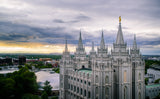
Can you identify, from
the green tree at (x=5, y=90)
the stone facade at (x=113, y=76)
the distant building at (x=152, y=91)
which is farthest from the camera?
the distant building at (x=152, y=91)

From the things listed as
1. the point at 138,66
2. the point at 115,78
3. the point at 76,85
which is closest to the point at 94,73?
the point at 115,78

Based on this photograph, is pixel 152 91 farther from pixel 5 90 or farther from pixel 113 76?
pixel 5 90

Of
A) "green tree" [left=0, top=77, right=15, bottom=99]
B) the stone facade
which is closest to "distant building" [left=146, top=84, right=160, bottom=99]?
the stone facade

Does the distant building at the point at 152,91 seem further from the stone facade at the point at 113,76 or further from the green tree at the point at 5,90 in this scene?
the green tree at the point at 5,90

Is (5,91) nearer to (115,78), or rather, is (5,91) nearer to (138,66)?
(115,78)

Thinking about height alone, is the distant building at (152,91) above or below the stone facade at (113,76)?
below

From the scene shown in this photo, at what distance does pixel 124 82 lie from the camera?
51.9 metres

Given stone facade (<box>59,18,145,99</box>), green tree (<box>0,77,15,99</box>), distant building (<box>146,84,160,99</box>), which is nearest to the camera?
green tree (<box>0,77,15,99</box>)

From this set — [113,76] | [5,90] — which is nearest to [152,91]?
[113,76]

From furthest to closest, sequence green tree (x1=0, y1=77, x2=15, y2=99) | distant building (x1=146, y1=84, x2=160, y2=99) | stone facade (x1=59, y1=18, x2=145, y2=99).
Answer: distant building (x1=146, y1=84, x2=160, y2=99) → stone facade (x1=59, y1=18, x2=145, y2=99) → green tree (x1=0, y1=77, x2=15, y2=99)

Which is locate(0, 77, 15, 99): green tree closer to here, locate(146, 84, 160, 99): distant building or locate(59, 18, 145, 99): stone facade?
locate(59, 18, 145, 99): stone facade

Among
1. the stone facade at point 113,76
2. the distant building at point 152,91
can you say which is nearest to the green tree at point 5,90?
the stone facade at point 113,76

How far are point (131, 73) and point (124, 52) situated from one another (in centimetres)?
785

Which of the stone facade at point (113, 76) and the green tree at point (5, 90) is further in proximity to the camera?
the stone facade at point (113, 76)
